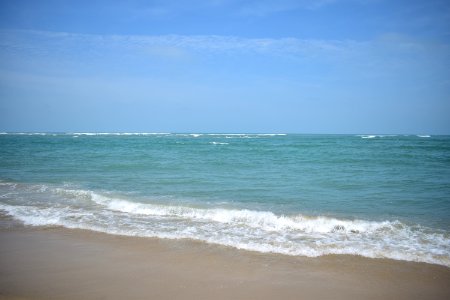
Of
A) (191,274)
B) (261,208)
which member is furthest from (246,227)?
(191,274)

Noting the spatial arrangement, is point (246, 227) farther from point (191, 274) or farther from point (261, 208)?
point (191, 274)

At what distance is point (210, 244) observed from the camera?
21.4 ft

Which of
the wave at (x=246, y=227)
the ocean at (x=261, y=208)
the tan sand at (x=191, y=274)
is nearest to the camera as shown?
the tan sand at (x=191, y=274)

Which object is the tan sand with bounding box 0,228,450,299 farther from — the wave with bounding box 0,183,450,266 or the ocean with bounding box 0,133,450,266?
the ocean with bounding box 0,133,450,266

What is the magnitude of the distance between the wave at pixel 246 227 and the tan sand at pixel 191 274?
533 mm

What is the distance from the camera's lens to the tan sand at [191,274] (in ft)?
14.4

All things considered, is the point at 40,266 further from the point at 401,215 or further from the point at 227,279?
the point at 401,215

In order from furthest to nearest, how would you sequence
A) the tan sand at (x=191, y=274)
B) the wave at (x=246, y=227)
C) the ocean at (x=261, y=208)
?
1. the ocean at (x=261, y=208)
2. the wave at (x=246, y=227)
3. the tan sand at (x=191, y=274)

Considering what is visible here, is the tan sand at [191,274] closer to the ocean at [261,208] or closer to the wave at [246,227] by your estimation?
the wave at [246,227]

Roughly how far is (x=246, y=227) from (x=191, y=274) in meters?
3.13

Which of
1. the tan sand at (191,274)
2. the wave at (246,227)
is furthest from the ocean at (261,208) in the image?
the tan sand at (191,274)

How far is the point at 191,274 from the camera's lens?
500 cm

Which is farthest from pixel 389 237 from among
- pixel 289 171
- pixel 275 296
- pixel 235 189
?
pixel 289 171

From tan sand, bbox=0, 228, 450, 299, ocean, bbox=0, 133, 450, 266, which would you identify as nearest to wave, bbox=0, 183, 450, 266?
ocean, bbox=0, 133, 450, 266
